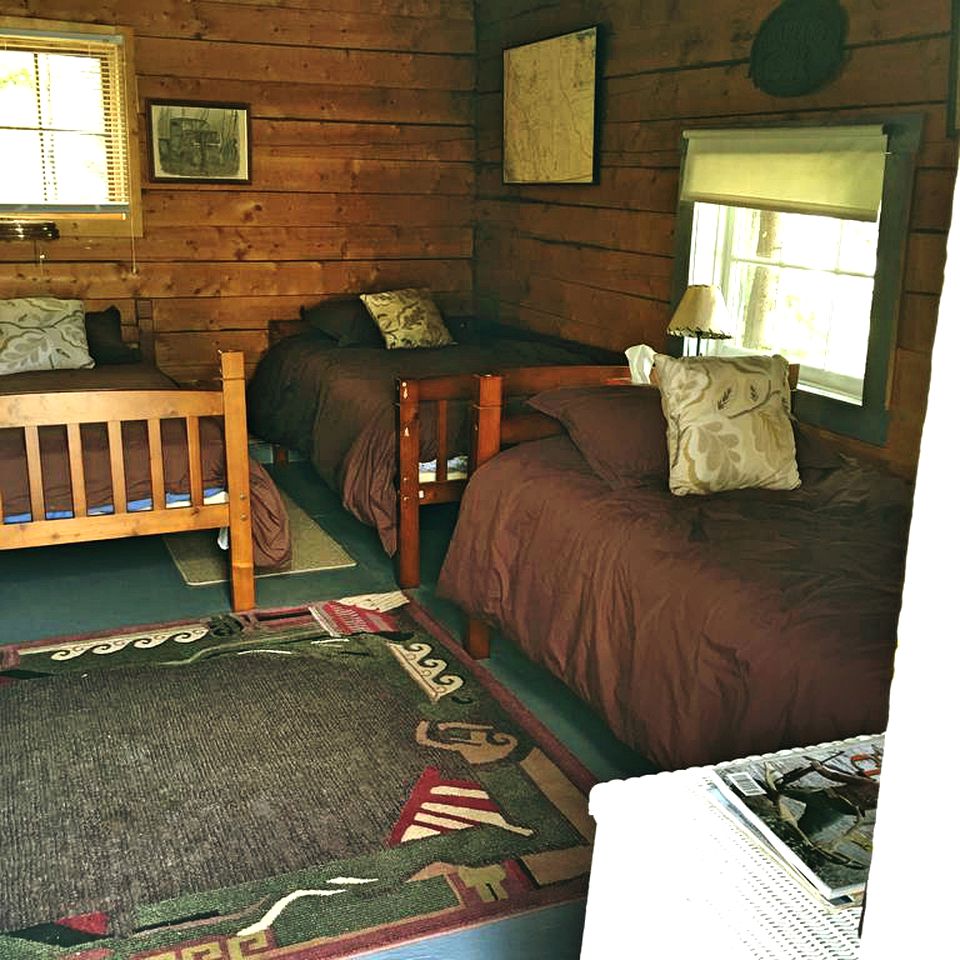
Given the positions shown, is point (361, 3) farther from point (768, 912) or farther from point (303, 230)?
point (768, 912)

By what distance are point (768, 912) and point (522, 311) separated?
458 cm

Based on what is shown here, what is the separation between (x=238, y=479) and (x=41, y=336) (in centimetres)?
165

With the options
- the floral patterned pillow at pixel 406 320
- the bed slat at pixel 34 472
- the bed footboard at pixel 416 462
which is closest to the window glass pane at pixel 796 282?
the bed footboard at pixel 416 462

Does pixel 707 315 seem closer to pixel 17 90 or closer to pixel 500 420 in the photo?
pixel 500 420

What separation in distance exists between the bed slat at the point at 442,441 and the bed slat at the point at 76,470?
3.69 feet

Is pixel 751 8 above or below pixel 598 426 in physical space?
above

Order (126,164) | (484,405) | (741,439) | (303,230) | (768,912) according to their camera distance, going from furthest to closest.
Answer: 1. (303,230)
2. (126,164)
3. (484,405)
4. (741,439)
5. (768,912)

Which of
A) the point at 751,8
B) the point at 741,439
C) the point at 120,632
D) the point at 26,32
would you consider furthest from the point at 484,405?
the point at 26,32

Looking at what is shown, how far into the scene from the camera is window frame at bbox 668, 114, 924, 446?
293cm

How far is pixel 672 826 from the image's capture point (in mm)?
1025

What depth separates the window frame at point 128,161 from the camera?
15.8 ft

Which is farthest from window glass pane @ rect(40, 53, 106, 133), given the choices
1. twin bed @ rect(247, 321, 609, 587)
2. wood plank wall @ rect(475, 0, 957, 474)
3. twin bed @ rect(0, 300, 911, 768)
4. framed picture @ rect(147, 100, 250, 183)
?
wood plank wall @ rect(475, 0, 957, 474)

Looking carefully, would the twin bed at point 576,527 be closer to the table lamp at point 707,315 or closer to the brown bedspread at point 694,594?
the brown bedspread at point 694,594

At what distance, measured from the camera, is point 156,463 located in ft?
10.8
